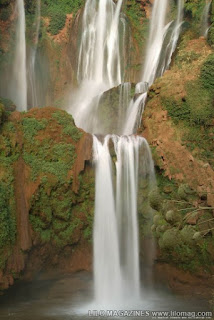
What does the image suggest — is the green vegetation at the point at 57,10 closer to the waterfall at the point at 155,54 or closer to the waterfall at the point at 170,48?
the waterfall at the point at 155,54

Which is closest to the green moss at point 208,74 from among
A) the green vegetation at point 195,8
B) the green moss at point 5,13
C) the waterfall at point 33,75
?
the green vegetation at point 195,8

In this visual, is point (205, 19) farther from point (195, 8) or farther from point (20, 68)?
point (20, 68)

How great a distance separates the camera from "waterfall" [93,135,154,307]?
12.9m

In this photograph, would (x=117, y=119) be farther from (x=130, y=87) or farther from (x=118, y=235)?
(x=118, y=235)

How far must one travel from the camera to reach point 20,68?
875 inches

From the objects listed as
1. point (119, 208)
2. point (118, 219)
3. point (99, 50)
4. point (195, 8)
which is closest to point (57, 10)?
point (99, 50)

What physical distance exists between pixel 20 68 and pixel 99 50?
5464mm

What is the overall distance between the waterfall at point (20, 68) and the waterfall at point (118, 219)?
30.2 ft

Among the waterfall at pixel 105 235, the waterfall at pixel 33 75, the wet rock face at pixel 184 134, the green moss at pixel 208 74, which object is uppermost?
the waterfall at pixel 33 75

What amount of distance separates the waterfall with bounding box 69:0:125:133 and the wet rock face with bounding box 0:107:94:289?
9.52m

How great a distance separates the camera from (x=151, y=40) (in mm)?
24156

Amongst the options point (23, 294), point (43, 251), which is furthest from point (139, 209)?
point (23, 294)

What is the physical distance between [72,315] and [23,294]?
2.60 metres

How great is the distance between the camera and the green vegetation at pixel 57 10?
24.8 metres
